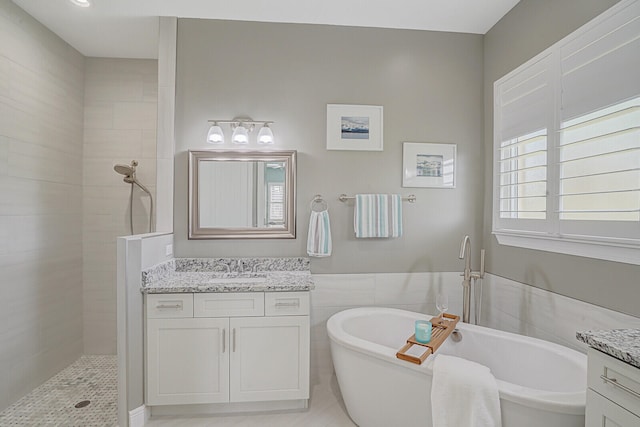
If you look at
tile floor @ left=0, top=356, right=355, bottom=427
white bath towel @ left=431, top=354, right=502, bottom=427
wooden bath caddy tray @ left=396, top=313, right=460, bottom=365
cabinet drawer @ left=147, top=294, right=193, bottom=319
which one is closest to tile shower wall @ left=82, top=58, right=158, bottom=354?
tile floor @ left=0, top=356, right=355, bottom=427

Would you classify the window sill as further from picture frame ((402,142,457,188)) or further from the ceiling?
the ceiling

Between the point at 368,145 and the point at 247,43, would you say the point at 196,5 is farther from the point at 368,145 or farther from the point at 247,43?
the point at 368,145

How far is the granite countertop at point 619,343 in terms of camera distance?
0.96 m

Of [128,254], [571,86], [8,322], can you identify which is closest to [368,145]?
[571,86]

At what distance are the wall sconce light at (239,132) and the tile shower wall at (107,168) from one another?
0.93m

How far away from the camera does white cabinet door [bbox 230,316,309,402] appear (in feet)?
6.84

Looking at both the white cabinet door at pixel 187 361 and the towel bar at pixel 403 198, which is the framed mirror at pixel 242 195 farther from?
the white cabinet door at pixel 187 361

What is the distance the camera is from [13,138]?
7.34 ft

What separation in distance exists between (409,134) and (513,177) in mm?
833

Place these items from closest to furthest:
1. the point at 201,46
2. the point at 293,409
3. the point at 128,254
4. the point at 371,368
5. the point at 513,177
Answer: the point at 371,368, the point at 128,254, the point at 293,409, the point at 513,177, the point at 201,46

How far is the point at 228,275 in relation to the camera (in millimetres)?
2406

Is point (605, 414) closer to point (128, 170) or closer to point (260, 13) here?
point (260, 13)

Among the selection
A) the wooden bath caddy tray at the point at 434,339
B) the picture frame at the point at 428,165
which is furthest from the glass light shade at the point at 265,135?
the wooden bath caddy tray at the point at 434,339

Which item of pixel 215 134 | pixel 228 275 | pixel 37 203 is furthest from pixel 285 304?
pixel 37 203
